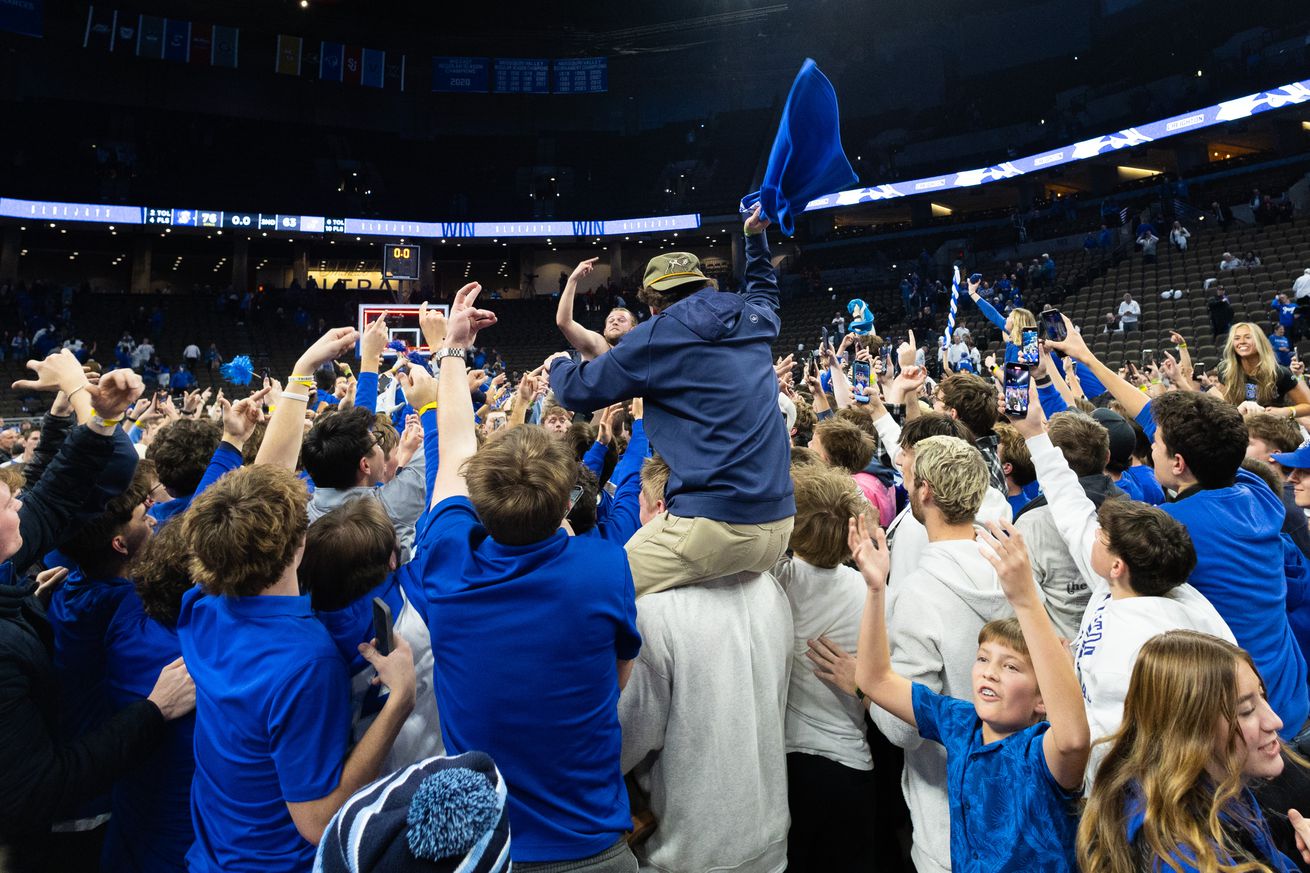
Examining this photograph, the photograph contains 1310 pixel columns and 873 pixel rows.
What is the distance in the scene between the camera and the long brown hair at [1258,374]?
16.4 feet

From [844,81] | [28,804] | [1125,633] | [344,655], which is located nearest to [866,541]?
[1125,633]

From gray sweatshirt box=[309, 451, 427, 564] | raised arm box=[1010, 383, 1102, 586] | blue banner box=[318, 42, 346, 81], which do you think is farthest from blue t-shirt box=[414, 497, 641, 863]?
blue banner box=[318, 42, 346, 81]

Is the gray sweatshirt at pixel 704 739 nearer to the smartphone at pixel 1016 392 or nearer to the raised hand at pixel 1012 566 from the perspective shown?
the raised hand at pixel 1012 566

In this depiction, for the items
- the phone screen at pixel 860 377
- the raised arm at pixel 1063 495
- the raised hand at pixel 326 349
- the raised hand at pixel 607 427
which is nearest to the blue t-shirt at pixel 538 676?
the raised hand at pixel 326 349

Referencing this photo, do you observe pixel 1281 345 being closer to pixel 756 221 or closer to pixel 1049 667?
pixel 756 221

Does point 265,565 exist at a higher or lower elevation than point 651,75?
lower

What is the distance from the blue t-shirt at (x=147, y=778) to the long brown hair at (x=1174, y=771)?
2.10m

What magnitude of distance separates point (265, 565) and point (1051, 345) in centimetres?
330

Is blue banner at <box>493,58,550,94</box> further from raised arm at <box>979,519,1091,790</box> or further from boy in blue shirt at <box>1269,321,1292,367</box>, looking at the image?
raised arm at <box>979,519,1091,790</box>

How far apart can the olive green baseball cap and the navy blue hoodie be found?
0.73 ft

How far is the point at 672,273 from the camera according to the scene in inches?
99.7

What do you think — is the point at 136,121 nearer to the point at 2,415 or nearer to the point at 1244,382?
the point at 2,415

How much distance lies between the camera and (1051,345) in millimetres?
3443

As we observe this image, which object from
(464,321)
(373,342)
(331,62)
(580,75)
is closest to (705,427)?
(464,321)
